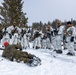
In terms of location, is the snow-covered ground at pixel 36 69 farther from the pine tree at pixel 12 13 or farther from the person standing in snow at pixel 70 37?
the pine tree at pixel 12 13

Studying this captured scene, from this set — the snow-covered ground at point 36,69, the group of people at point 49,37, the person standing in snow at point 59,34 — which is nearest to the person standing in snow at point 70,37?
the group of people at point 49,37

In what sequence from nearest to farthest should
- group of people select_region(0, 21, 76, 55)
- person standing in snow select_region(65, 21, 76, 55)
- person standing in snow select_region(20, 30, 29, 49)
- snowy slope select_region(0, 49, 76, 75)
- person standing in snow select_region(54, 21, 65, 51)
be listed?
snowy slope select_region(0, 49, 76, 75) < person standing in snow select_region(65, 21, 76, 55) < group of people select_region(0, 21, 76, 55) < person standing in snow select_region(54, 21, 65, 51) < person standing in snow select_region(20, 30, 29, 49)

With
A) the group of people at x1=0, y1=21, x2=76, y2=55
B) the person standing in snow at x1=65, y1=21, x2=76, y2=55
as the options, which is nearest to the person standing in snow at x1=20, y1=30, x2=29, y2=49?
the group of people at x1=0, y1=21, x2=76, y2=55

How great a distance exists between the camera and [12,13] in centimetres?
3703

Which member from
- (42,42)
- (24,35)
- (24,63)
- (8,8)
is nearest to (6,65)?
(24,63)

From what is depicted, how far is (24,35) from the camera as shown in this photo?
17.5 m

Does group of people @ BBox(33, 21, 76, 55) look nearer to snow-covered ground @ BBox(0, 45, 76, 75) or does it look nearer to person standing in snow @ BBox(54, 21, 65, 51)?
person standing in snow @ BBox(54, 21, 65, 51)

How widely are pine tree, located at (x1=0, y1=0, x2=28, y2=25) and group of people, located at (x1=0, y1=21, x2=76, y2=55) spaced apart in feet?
56.5

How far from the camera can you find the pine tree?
36.3 metres

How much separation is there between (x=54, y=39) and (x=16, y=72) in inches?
291

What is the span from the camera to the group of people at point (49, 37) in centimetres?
1325

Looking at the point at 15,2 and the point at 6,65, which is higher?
the point at 15,2

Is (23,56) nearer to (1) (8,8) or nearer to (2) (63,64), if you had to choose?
(2) (63,64)

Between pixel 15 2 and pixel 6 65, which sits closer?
pixel 6 65
